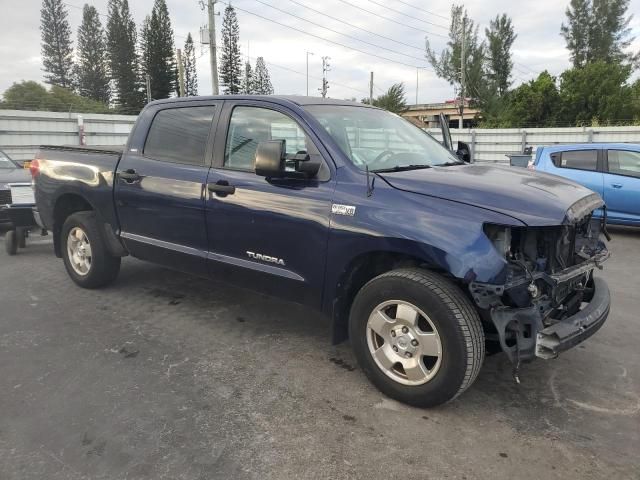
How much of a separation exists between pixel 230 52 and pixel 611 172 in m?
56.4

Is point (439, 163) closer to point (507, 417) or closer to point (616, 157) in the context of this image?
point (507, 417)

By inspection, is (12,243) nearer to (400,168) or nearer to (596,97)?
(400,168)

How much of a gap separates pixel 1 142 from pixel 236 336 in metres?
14.5

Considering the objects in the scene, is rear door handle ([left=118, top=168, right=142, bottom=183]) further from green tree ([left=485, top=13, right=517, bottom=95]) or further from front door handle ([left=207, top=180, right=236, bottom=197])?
green tree ([left=485, top=13, right=517, bottom=95])

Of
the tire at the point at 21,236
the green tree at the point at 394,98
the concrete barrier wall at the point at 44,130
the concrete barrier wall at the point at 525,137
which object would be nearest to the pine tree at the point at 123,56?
the green tree at the point at 394,98

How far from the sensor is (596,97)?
37719 mm

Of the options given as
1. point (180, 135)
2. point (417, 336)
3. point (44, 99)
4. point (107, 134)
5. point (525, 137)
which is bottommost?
point (417, 336)

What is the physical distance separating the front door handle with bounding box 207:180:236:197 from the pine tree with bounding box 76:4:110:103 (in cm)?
7976

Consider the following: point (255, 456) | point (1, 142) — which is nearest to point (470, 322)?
point (255, 456)

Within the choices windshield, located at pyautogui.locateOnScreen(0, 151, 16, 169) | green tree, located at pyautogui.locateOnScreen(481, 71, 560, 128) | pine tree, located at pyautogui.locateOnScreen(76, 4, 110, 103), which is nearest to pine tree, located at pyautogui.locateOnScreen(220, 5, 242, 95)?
pine tree, located at pyautogui.locateOnScreen(76, 4, 110, 103)

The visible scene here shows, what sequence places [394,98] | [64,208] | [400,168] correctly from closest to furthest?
[400,168]
[64,208]
[394,98]

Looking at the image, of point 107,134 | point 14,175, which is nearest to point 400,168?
point 14,175

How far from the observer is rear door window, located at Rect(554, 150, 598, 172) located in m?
8.79

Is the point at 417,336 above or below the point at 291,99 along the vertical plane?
below
